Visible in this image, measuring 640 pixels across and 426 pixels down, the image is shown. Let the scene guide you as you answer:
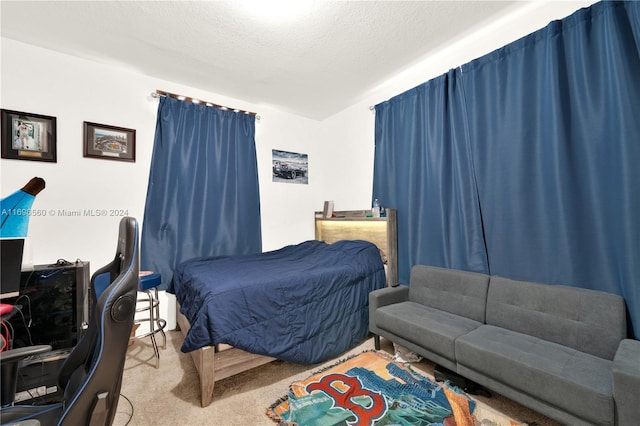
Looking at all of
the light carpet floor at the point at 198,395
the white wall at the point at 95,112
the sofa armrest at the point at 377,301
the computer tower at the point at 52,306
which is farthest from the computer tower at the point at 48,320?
the sofa armrest at the point at 377,301

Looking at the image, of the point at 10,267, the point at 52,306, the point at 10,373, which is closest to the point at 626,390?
the point at 10,373

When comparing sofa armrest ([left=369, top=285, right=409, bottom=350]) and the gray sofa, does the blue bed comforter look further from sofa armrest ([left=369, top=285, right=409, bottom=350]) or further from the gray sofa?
the gray sofa

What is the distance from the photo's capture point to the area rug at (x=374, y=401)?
1.61 metres

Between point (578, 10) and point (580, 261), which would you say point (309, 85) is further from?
point (580, 261)

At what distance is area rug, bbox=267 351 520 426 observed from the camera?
161 centimetres

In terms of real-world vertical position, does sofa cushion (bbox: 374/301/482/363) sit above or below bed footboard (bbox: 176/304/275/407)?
above

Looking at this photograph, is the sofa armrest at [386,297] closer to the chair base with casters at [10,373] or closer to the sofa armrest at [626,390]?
the sofa armrest at [626,390]

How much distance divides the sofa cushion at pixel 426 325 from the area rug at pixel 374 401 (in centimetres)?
26

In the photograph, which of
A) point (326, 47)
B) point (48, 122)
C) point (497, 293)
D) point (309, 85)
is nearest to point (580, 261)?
point (497, 293)

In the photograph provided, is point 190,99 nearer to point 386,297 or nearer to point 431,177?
point 431,177

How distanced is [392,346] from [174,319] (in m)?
2.49

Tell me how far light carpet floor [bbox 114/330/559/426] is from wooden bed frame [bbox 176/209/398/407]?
133 millimetres

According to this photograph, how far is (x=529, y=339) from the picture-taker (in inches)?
71.4

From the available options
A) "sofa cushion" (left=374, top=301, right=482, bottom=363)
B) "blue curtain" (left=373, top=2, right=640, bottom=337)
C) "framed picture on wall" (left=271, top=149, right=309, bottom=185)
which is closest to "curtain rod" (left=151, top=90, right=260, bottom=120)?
"framed picture on wall" (left=271, top=149, right=309, bottom=185)
